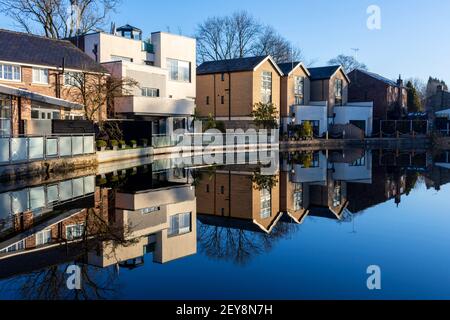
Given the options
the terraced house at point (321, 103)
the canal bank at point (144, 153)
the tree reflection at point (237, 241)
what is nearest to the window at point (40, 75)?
the canal bank at point (144, 153)

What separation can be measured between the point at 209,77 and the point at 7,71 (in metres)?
22.7

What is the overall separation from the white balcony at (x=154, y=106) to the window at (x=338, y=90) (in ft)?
78.4

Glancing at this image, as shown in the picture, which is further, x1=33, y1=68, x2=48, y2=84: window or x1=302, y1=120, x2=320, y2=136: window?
x1=302, y1=120, x2=320, y2=136: window

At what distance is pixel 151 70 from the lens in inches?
1242

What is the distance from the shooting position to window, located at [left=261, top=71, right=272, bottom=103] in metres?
43.2

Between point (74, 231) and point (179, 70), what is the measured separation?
28766 millimetres

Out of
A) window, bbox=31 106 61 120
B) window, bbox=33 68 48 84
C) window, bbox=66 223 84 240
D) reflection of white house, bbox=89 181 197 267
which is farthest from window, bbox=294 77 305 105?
window, bbox=66 223 84 240

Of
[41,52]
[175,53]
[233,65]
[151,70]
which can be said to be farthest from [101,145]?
[233,65]

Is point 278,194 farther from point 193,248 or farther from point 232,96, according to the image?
point 232,96

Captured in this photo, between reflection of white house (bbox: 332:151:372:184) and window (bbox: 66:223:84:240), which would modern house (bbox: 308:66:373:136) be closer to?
reflection of white house (bbox: 332:151:372:184)

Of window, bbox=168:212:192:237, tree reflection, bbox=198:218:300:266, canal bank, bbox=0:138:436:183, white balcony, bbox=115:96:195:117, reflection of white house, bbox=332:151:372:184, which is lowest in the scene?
tree reflection, bbox=198:218:300:266

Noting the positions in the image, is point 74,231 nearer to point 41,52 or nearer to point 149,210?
point 149,210

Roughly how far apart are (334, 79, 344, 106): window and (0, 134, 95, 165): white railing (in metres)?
36.6

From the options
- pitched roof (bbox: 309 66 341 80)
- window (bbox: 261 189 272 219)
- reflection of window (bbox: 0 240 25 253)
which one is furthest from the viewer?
pitched roof (bbox: 309 66 341 80)
